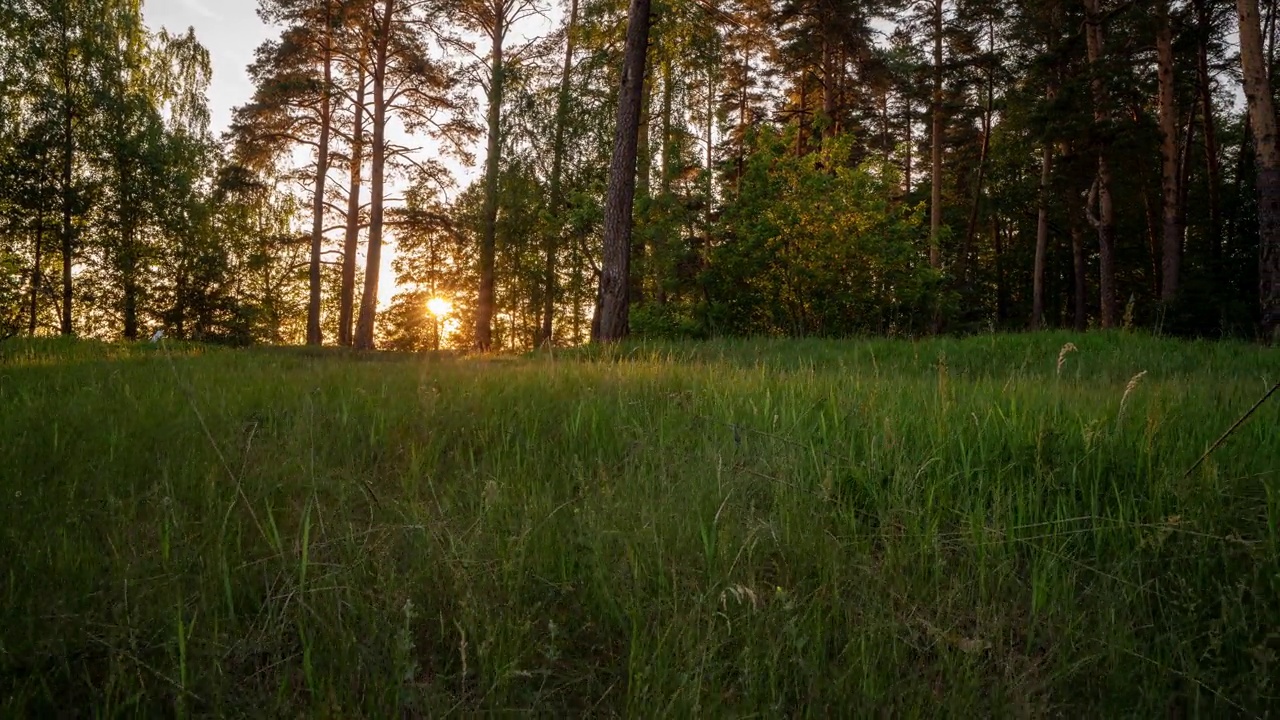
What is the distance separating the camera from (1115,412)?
3.05 m

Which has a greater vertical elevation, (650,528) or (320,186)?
(320,186)

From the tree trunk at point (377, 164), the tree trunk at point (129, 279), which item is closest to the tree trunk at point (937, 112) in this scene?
the tree trunk at point (377, 164)

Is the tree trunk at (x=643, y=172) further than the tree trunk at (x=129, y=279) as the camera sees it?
No

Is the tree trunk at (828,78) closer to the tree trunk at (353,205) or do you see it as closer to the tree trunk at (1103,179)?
the tree trunk at (1103,179)

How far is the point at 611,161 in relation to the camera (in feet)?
39.8

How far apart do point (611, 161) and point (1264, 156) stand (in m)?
10.2

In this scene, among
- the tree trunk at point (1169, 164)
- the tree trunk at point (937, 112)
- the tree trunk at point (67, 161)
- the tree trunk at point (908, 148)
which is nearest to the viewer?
the tree trunk at point (1169, 164)

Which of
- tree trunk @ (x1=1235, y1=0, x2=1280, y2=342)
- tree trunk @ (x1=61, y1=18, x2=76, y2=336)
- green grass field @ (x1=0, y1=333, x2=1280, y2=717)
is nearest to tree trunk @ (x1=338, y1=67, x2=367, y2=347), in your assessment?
tree trunk @ (x1=61, y1=18, x2=76, y2=336)

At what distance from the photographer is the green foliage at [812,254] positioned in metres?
12.6

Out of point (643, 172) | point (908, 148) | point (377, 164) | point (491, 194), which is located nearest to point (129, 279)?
point (377, 164)

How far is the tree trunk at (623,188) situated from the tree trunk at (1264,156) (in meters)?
8.84

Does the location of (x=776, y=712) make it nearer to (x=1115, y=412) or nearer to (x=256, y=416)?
(x=1115, y=412)

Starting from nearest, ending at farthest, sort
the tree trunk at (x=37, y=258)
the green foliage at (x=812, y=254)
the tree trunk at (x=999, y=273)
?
the green foliage at (x=812, y=254) → the tree trunk at (x=37, y=258) → the tree trunk at (x=999, y=273)

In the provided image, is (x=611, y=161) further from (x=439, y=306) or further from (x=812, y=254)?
(x=439, y=306)
